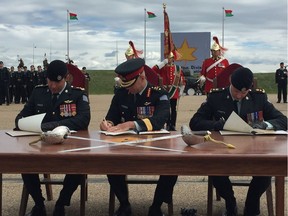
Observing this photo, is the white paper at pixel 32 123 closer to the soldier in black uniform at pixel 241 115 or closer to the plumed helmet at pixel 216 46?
the soldier in black uniform at pixel 241 115

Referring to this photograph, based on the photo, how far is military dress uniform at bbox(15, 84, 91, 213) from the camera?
412cm

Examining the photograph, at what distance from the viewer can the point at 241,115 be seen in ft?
13.9

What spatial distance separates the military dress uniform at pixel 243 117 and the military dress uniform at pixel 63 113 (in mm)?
944

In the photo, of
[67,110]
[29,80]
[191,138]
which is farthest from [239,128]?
[29,80]

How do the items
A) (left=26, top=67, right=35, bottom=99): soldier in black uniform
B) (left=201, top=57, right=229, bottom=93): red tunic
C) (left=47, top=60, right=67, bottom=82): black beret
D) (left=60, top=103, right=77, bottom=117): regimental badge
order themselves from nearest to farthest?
(left=47, top=60, right=67, bottom=82): black beret
(left=60, top=103, right=77, bottom=117): regimental badge
(left=201, top=57, right=229, bottom=93): red tunic
(left=26, top=67, right=35, bottom=99): soldier in black uniform

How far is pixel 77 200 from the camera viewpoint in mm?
Answer: 4910

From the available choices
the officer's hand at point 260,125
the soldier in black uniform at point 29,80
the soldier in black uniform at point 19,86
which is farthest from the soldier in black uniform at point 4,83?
the officer's hand at point 260,125

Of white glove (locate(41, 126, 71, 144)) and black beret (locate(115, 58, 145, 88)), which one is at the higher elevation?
black beret (locate(115, 58, 145, 88))

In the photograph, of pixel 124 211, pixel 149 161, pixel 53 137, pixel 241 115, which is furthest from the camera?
pixel 241 115

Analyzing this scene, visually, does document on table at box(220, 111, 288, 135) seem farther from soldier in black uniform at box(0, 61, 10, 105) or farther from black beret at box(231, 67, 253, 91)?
soldier in black uniform at box(0, 61, 10, 105)

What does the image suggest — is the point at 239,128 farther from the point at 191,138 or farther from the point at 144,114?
the point at 144,114

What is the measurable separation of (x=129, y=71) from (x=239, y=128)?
972mm

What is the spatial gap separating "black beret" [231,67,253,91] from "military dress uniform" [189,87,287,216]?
24 centimetres

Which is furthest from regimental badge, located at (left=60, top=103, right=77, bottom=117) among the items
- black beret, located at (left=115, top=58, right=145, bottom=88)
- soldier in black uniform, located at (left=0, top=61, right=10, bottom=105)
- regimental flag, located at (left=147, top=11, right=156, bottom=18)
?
regimental flag, located at (left=147, top=11, right=156, bottom=18)
